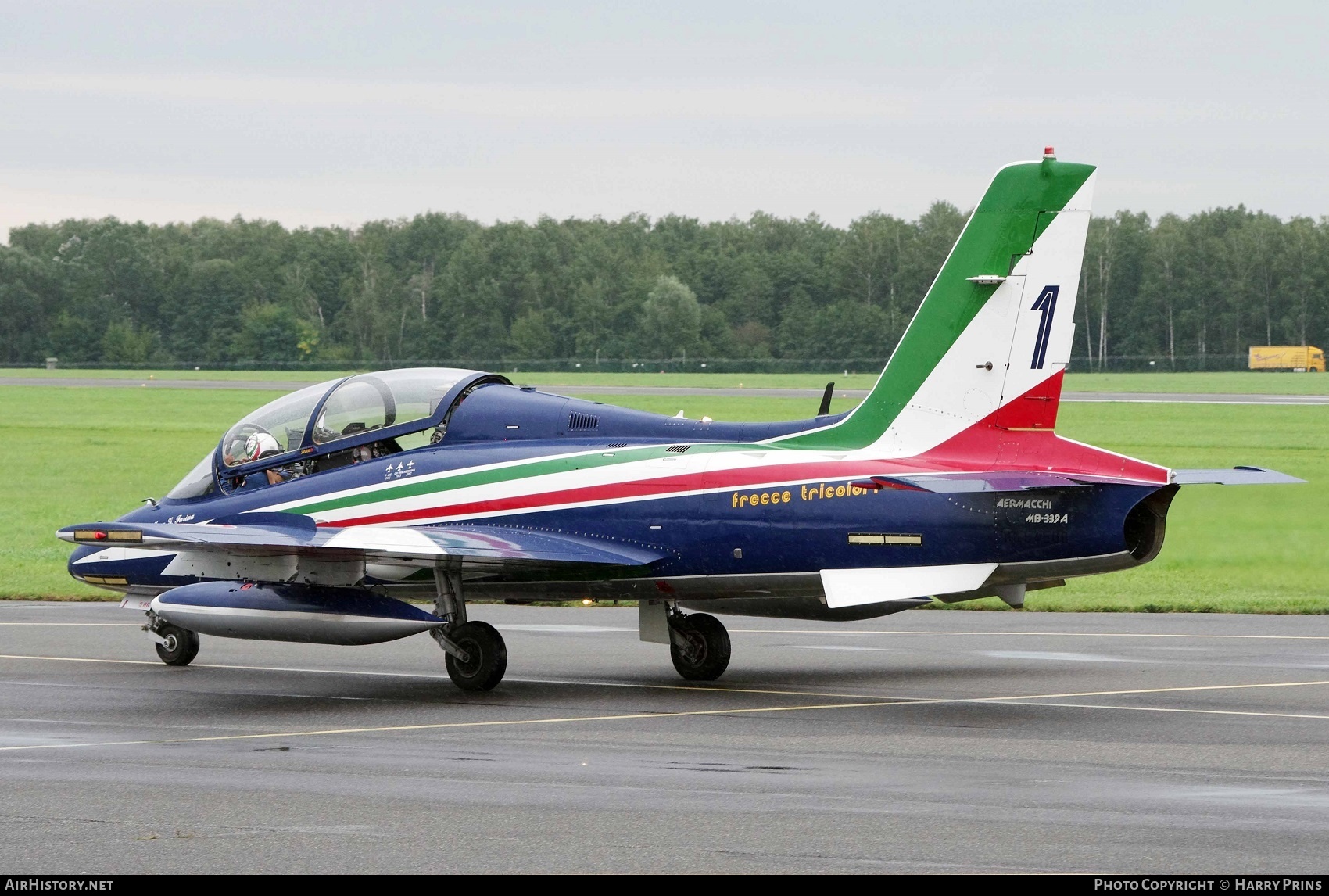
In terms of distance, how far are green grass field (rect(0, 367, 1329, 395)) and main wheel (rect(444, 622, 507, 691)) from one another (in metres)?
65.0

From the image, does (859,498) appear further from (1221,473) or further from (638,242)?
(638,242)

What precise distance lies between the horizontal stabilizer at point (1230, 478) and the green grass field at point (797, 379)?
64.2 m

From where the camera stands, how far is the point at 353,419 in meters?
15.7

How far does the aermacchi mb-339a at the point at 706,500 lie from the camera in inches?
529

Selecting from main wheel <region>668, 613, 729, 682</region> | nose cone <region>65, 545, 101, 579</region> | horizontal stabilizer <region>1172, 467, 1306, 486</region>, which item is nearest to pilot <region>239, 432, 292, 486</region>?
nose cone <region>65, 545, 101, 579</region>

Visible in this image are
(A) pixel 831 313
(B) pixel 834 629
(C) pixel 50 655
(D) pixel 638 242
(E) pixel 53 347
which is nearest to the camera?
(C) pixel 50 655

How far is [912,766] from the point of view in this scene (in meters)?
11.0

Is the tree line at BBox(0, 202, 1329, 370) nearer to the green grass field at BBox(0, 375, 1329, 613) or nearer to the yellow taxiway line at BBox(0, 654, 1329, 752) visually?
the green grass field at BBox(0, 375, 1329, 613)

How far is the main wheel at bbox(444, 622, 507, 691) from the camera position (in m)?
14.6

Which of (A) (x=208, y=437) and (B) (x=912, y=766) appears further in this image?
(A) (x=208, y=437)

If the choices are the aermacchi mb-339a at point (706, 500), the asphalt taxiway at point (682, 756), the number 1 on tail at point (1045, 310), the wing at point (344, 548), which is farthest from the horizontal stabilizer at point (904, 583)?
the number 1 on tail at point (1045, 310)

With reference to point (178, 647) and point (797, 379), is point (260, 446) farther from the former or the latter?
point (797, 379)

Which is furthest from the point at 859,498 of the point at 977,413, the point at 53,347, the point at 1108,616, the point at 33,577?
Answer: the point at 53,347
